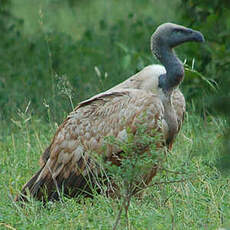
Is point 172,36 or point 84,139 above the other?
point 172,36

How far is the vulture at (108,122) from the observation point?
5918 millimetres

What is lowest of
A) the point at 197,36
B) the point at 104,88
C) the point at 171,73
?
the point at 104,88

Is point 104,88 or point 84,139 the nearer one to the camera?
point 84,139

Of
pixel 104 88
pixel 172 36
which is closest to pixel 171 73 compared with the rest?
pixel 172 36

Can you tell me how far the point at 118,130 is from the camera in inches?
235

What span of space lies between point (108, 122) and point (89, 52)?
4520mm

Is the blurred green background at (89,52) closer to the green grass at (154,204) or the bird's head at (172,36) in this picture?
the bird's head at (172,36)

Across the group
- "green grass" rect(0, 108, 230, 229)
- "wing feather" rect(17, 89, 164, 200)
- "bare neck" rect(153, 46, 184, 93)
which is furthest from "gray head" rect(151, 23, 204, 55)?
"green grass" rect(0, 108, 230, 229)

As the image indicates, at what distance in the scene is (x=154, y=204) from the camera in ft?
18.1

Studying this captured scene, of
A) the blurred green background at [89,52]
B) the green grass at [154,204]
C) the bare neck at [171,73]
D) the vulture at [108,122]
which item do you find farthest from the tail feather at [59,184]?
the bare neck at [171,73]

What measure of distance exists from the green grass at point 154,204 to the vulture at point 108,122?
208mm

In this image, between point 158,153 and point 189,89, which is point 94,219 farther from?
point 189,89

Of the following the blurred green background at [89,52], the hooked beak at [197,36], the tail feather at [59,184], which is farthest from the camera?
the blurred green background at [89,52]

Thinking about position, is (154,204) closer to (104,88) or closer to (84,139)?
(84,139)
